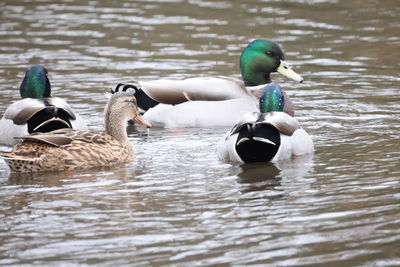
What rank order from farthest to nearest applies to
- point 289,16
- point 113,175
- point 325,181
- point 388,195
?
point 289,16 → point 113,175 → point 325,181 → point 388,195

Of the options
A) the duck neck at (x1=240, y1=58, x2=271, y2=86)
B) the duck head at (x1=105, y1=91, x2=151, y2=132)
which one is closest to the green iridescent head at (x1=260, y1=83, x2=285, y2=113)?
the duck head at (x1=105, y1=91, x2=151, y2=132)

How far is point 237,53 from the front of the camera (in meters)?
16.2

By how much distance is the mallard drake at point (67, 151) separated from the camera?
10172mm

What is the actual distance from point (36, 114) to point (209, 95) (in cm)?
236

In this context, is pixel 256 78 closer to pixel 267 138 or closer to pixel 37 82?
pixel 37 82

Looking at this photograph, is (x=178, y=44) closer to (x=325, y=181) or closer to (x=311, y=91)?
(x=311, y=91)

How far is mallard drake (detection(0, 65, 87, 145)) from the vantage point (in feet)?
37.3

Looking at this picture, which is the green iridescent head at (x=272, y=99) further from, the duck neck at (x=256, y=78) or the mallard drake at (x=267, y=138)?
the duck neck at (x=256, y=78)

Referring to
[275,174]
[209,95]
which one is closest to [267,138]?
[275,174]

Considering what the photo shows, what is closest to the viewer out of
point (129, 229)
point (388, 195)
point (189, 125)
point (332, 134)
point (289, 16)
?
point (129, 229)

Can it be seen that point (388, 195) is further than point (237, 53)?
No

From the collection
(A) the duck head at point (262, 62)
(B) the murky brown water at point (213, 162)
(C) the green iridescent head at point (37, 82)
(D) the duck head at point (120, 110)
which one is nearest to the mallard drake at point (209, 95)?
(A) the duck head at point (262, 62)

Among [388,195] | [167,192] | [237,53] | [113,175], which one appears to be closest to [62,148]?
[113,175]

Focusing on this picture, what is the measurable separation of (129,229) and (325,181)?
7.04ft
